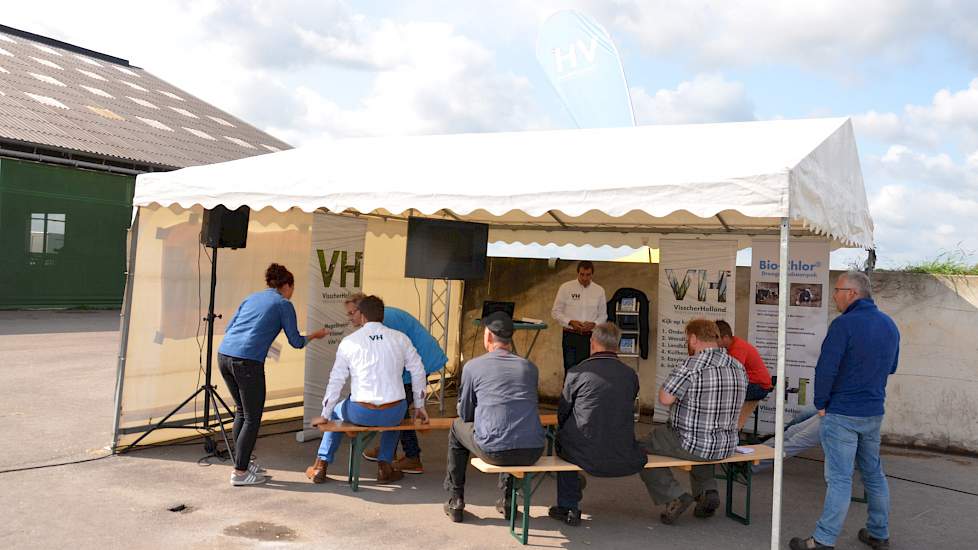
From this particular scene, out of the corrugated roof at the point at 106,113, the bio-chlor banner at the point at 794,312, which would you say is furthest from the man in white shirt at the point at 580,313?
the corrugated roof at the point at 106,113

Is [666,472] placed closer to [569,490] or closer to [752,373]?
[569,490]

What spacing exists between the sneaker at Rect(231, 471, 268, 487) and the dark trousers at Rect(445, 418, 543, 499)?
55.5 inches

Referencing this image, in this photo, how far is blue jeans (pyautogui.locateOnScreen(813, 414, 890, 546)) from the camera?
14.8ft

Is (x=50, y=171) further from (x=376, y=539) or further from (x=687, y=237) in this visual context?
(x=376, y=539)

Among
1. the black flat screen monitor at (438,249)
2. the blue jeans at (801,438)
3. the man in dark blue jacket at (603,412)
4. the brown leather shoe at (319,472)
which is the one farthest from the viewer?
the black flat screen monitor at (438,249)

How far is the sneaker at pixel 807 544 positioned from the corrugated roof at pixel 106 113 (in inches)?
656

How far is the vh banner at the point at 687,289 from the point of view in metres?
8.38

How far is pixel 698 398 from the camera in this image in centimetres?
483

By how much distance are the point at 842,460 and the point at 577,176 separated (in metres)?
2.17

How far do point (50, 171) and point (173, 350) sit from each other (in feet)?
43.9

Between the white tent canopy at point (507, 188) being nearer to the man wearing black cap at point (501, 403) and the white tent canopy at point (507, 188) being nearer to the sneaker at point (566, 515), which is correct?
the man wearing black cap at point (501, 403)

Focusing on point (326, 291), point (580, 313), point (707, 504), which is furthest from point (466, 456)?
point (580, 313)

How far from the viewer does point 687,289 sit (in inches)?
337

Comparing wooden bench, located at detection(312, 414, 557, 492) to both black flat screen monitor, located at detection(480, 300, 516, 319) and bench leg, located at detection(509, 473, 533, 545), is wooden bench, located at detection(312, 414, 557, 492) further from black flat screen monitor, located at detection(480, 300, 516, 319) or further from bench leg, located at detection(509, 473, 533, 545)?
black flat screen monitor, located at detection(480, 300, 516, 319)
